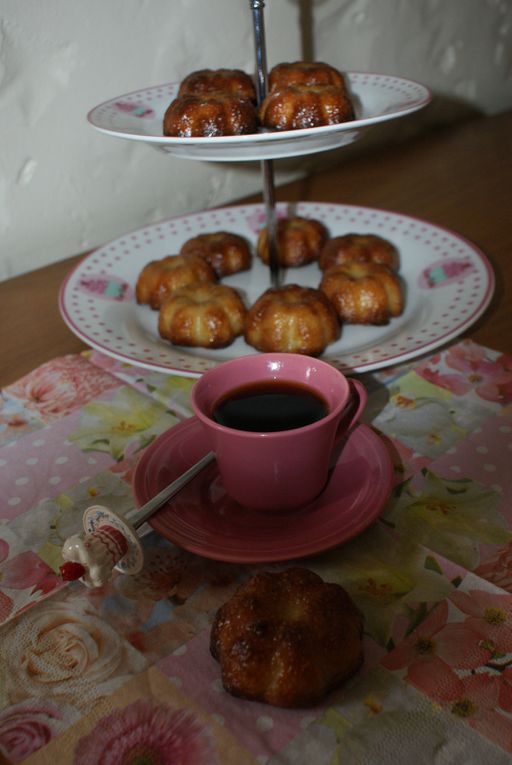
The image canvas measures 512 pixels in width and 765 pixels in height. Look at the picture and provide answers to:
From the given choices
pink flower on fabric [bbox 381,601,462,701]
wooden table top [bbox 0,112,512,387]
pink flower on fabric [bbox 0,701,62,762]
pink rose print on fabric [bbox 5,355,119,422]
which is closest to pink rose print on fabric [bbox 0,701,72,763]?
pink flower on fabric [bbox 0,701,62,762]

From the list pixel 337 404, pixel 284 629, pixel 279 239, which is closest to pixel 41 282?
pixel 279 239

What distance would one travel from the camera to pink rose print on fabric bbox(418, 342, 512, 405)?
0.77 m

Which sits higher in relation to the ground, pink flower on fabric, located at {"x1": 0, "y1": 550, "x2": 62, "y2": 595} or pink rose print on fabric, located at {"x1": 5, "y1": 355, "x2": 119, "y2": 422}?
pink flower on fabric, located at {"x1": 0, "y1": 550, "x2": 62, "y2": 595}

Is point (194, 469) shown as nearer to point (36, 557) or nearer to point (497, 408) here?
point (36, 557)

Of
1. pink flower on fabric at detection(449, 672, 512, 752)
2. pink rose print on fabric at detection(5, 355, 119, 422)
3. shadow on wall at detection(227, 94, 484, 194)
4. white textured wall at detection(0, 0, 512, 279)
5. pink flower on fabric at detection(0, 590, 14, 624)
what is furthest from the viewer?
shadow on wall at detection(227, 94, 484, 194)

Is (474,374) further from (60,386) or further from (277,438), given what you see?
(60,386)

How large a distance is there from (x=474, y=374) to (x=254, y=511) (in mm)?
324

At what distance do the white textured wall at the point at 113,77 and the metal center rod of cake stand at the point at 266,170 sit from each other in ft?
1.22

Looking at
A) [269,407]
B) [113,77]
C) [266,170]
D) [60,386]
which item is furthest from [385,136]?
[269,407]

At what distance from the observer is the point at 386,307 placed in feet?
2.97

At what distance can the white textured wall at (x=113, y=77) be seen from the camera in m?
1.08

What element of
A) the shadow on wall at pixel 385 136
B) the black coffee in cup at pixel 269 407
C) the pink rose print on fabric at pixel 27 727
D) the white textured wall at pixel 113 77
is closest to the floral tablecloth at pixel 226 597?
the pink rose print on fabric at pixel 27 727

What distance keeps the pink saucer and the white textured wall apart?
641 millimetres

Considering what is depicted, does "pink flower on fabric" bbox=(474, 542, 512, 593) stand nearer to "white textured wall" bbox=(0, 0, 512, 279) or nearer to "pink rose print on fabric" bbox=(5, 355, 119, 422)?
"pink rose print on fabric" bbox=(5, 355, 119, 422)
